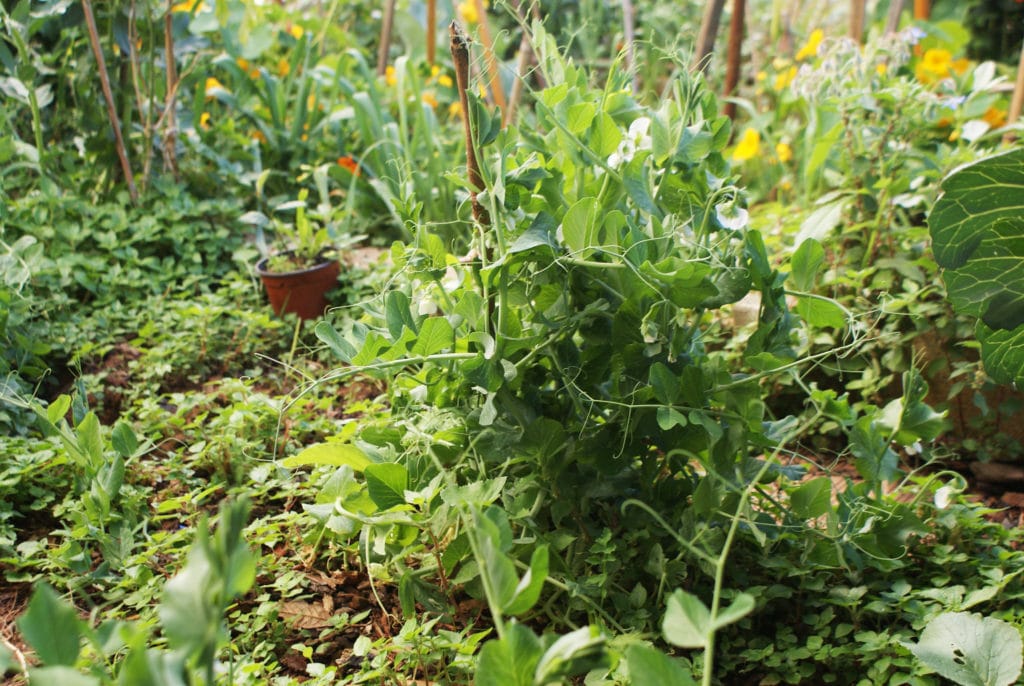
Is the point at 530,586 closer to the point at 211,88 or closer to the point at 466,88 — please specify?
the point at 466,88

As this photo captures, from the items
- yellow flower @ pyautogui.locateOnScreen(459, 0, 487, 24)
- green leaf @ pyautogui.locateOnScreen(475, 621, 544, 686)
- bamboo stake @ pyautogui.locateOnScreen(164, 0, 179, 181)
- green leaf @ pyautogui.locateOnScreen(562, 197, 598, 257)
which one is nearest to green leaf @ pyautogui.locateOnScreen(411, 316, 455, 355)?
green leaf @ pyautogui.locateOnScreen(562, 197, 598, 257)

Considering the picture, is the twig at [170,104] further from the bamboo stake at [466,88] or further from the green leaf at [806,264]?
the green leaf at [806,264]

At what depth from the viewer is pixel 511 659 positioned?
824 mm

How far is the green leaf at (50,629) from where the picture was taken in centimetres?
76

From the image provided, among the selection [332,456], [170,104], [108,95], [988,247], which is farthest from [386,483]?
[170,104]

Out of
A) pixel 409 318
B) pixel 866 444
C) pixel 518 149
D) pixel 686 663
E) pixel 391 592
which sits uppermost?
pixel 518 149

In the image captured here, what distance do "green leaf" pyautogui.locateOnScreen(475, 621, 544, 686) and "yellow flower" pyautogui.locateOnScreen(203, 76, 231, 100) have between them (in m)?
2.85

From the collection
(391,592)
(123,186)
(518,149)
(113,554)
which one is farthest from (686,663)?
(123,186)

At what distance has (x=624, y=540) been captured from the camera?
1351mm

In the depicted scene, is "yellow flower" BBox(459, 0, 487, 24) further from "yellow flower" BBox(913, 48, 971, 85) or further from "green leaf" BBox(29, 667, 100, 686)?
"green leaf" BBox(29, 667, 100, 686)

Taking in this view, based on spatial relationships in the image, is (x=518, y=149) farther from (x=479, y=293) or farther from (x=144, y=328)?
(x=144, y=328)

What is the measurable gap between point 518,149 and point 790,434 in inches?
25.2

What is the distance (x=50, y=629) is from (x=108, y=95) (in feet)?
7.41

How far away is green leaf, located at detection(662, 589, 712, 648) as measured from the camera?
2.66 ft
